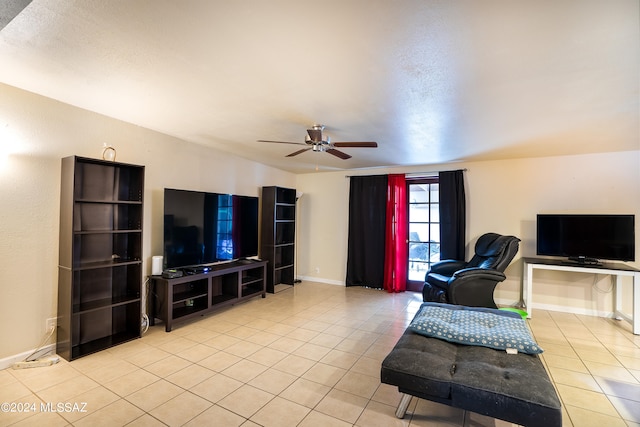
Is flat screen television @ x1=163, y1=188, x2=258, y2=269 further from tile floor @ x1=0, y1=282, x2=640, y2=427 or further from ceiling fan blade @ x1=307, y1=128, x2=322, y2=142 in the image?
ceiling fan blade @ x1=307, y1=128, x2=322, y2=142

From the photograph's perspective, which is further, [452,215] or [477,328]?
[452,215]

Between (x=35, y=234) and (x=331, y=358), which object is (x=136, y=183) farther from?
(x=331, y=358)

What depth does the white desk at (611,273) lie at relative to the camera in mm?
3488

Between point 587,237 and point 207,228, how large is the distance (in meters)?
5.17

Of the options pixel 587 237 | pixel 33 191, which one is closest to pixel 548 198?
pixel 587 237

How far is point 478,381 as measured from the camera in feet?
5.49

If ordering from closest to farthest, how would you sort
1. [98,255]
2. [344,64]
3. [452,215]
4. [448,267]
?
1. [344,64]
2. [98,255]
3. [448,267]
4. [452,215]

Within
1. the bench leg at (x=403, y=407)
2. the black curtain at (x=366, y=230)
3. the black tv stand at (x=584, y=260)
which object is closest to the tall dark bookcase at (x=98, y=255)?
the bench leg at (x=403, y=407)

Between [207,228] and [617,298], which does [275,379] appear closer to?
[207,228]

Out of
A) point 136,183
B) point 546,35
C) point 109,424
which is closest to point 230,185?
point 136,183

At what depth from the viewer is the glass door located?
5.28m

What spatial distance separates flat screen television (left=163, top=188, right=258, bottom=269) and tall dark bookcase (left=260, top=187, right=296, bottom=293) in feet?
1.08

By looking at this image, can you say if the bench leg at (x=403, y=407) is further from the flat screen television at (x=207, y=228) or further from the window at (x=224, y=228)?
the window at (x=224, y=228)

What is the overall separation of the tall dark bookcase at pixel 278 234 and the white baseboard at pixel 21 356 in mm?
2908
